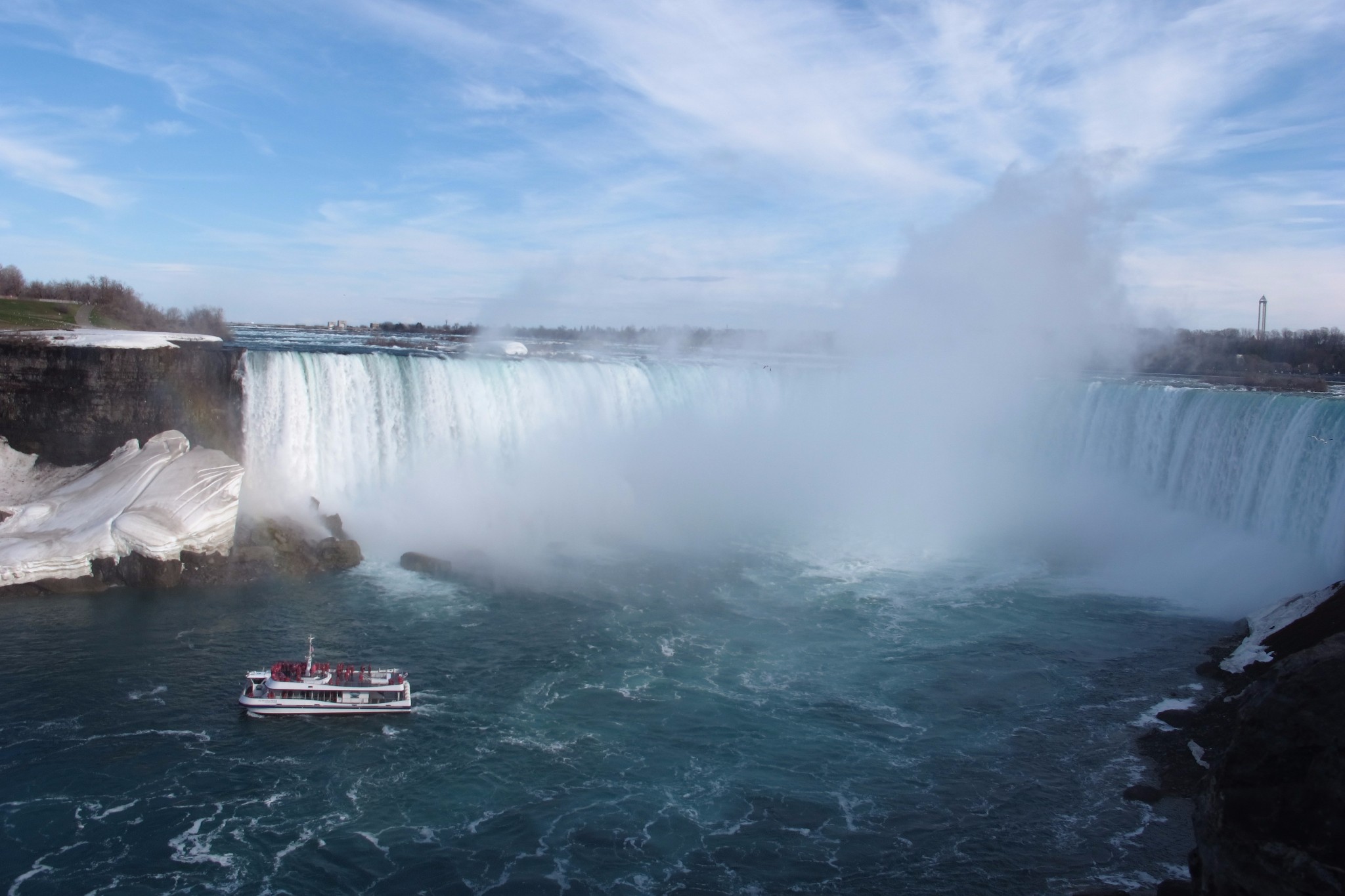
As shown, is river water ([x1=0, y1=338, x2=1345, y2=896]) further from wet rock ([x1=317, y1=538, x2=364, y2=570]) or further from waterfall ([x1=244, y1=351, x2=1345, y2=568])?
wet rock ([x1=317, y1=538, x2=364, y2=570])

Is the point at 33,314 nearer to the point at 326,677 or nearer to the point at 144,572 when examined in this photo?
the point at 144,572

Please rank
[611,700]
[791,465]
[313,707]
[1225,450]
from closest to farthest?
1. [313,707]
2. [611,700]
3. [1225,450]
4. [791,465]

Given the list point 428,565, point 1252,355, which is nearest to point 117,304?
point 428,565

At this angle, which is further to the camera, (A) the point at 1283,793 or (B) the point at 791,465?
(B) the point at 791,465

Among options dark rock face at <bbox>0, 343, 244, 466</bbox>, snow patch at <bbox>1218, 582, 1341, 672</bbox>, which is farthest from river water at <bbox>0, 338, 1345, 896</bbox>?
dark rock face at <bbox>0, 343, 244, 466</bbox>

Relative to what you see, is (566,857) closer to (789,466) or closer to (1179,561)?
(1179,561)

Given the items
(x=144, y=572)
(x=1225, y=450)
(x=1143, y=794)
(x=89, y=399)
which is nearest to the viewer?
(x=1143, y=794)
